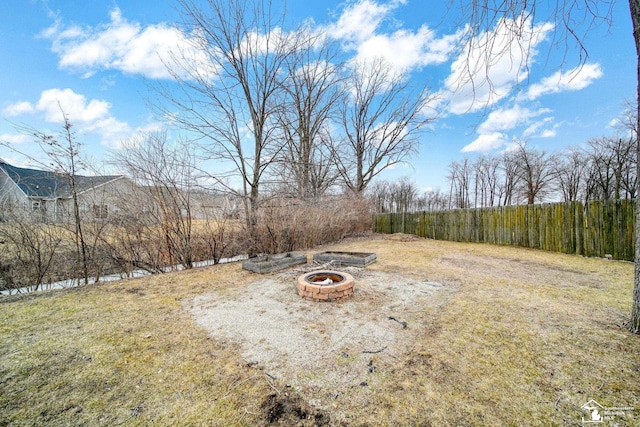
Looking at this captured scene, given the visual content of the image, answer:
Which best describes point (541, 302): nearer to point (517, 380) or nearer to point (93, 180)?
point (517, 380)

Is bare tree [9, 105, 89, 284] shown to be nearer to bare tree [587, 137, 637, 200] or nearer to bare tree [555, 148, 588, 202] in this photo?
bare tree [587, 137, 637, 200]

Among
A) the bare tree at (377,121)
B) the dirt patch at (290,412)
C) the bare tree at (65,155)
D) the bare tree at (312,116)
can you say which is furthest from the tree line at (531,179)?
the dirt patch at (290,412)

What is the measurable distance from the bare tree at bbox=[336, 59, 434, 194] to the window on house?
32.8ft

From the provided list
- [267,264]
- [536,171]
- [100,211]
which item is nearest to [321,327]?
[267,264]

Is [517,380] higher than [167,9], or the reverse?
[167,9]

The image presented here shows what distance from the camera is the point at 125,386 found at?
64.5 inches

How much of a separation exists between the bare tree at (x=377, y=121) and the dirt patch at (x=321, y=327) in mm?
10117

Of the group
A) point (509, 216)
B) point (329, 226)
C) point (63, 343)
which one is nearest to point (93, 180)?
point (63, 343)

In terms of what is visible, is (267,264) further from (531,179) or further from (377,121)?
(531,179)

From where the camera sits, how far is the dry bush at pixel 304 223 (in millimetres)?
6755

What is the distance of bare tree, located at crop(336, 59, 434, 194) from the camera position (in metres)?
13.4

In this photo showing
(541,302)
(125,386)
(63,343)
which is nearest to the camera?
(125,386)

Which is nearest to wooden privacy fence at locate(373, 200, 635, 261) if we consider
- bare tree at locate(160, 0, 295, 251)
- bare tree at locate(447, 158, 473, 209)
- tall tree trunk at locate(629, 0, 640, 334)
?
tall tree trunk at locate(629, 0, 640, 334)

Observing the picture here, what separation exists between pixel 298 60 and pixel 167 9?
12.1 feet
